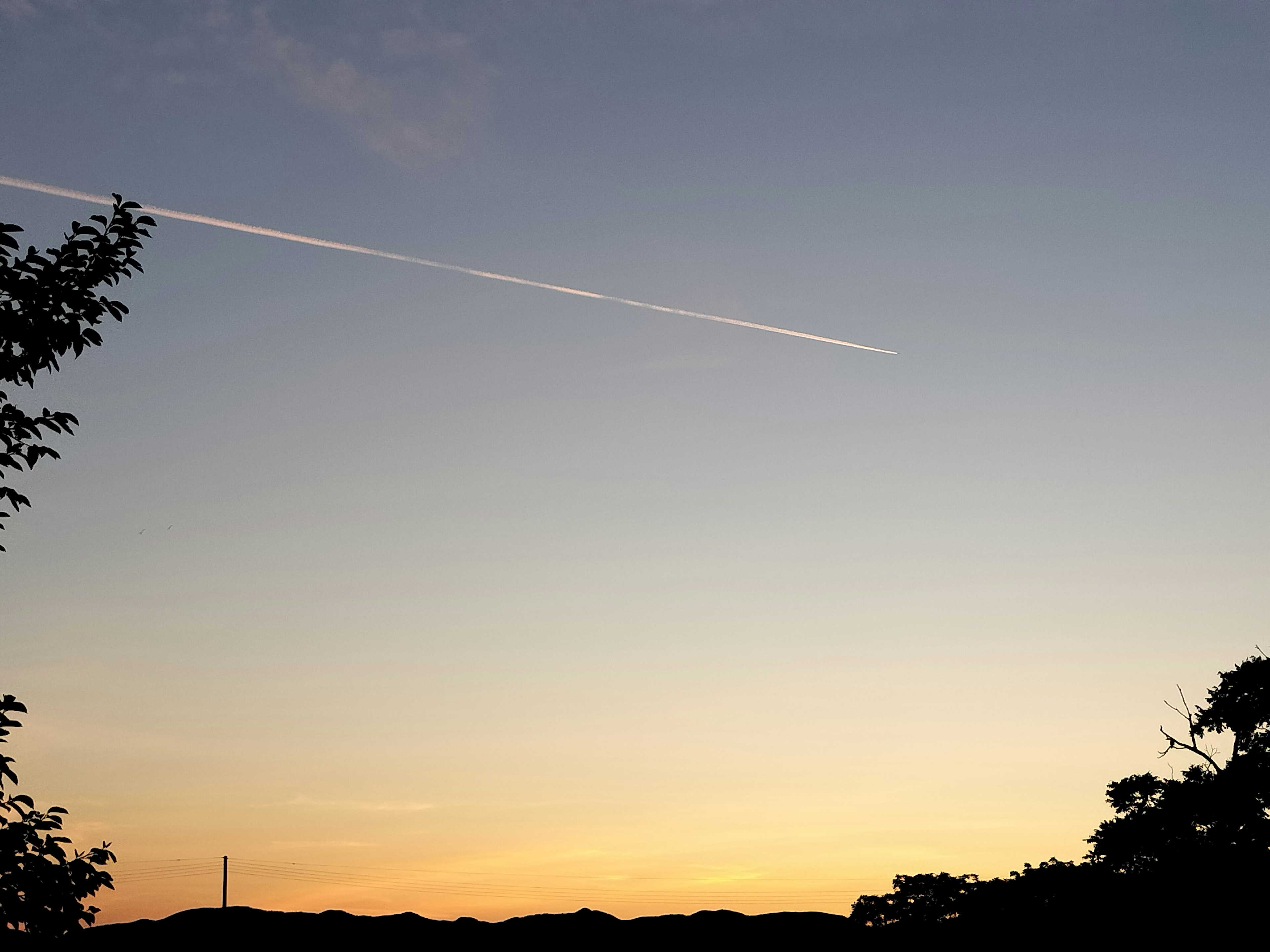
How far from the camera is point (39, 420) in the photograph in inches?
387

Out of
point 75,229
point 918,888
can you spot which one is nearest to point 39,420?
point 75,229

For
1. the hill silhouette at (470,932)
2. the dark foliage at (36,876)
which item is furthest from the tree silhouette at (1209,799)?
the dark foliage at (36,876)

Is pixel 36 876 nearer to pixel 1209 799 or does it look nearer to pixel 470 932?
pixel 470 932

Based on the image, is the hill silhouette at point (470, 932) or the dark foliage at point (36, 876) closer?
the dark foliage at point (36, 876)

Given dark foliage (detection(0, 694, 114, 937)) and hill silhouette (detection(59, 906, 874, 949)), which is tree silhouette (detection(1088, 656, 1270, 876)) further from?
dark foliage (detection(0, 694, 114, 937))

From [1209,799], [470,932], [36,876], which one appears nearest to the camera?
[36,876]

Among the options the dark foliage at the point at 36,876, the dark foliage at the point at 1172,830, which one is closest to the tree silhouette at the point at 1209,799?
the dark foliage at the point at 1172,830

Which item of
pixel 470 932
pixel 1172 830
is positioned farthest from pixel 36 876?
pixel 1172 830

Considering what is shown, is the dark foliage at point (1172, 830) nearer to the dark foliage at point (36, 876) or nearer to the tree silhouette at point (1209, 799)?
the tree silhouette at point (1209, 799)

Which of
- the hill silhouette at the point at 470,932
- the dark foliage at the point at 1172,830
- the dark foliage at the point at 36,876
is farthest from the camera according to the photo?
the dark foliage at the point at 1172,830

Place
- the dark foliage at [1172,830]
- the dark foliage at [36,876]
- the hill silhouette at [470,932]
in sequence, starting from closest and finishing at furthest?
the dark foliage at [36,876]
the hill silhouette at [470,932]
the dark foliage at [1172,830]

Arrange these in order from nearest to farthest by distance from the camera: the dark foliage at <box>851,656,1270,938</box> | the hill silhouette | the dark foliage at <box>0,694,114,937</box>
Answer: the dark foliage at <box>0,694,114,937</box> < the hill silhouette < the dark foliage at <box>851,656,1270,938</box>

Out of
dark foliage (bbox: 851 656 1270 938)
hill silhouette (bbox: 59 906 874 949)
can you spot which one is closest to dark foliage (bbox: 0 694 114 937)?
hill silhouette (bbox: 59 906 874 949)

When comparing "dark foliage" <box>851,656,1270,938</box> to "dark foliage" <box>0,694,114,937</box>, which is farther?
"dark foliage" <box>851,656,1270,938</box>
